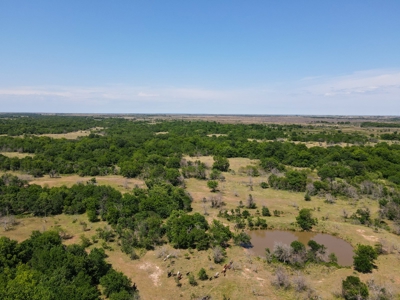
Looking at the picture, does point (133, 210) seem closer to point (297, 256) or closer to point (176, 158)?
point (297, 256)

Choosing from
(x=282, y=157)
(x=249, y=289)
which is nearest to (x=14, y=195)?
(x=249, y=289)

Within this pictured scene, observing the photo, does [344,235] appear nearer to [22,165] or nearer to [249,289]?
[249,289]

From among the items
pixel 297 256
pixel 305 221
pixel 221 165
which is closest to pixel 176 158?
pixel 221 165

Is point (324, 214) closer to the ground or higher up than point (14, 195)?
closer to the ground

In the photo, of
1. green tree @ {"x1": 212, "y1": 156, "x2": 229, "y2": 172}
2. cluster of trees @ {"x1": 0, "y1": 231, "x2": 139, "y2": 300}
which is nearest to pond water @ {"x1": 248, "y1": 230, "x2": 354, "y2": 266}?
cluster of trees @ {"x1": 0, "y1": 231, "x2": 139, "y2": 300}

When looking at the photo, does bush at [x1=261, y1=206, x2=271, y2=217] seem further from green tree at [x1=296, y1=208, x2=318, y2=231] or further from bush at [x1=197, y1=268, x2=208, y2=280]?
bush at [x1=197, y1=268, x2=208, y2=280]

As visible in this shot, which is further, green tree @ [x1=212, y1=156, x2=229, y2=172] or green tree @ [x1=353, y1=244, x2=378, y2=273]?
green tree @ [x1=212, y1=156, x2=229, y2=172]

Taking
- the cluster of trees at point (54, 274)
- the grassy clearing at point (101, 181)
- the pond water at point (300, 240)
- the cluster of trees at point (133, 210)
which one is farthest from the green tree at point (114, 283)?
the grassy clearing at point (101, 181)
